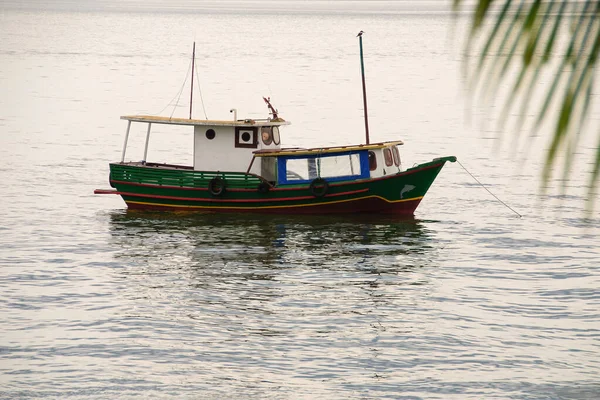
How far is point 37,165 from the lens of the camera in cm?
4850

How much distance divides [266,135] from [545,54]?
31.9m

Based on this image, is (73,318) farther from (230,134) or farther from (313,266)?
(230,134)

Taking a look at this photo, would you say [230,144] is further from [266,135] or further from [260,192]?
[260,192]

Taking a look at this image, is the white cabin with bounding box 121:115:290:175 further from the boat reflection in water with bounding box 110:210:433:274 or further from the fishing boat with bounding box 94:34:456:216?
the boat reflection in water with bounding box 110:210:433:274

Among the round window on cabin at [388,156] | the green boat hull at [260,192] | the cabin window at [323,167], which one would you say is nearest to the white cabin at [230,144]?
the green boat hull at [260,192]

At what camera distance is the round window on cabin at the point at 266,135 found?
3297 cm

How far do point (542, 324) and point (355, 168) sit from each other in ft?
40.2

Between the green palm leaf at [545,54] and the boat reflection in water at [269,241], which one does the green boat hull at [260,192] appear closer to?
the boat reflection in water at [269,241]

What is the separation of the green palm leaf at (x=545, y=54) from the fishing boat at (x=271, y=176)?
101 feet

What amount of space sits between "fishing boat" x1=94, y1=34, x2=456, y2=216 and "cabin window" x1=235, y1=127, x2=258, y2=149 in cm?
3

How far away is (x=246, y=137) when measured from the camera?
33.0 metres

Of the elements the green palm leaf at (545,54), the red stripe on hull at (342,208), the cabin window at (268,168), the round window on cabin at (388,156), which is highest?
the green palm leaf at (545,54)

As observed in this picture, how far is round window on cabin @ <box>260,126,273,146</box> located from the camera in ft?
108

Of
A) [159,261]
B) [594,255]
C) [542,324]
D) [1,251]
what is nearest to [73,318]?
[159,261]
